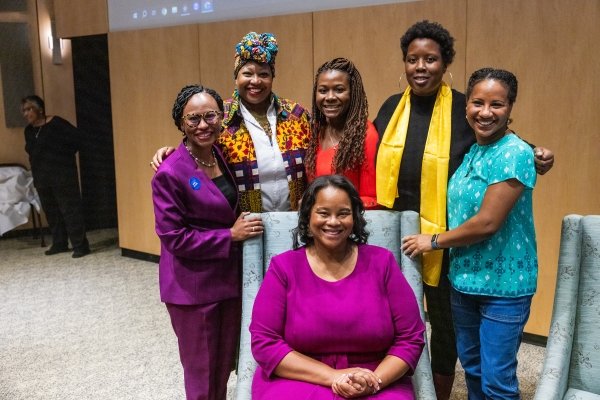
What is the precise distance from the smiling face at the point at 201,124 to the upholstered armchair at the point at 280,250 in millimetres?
328

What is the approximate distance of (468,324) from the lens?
1.97m

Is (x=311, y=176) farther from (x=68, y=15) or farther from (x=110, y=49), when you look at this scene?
(x=68, y=15)

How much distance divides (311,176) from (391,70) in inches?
60.7

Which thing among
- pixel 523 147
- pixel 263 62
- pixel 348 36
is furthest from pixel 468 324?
pixel 348 36

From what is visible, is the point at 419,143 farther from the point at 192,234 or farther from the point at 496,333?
the point at 192,234

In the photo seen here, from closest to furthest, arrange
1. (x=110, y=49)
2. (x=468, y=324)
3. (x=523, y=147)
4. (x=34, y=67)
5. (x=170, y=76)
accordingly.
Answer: (x=523, y=147) → (x=468, y=324) → (x=170, y=76) → (x=110, y=49) → (x=34, y=67)

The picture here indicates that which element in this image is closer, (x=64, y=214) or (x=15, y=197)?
(x=64, y=214)

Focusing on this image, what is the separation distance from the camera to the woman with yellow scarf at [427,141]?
2.08 meters

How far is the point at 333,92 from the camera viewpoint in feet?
7.05

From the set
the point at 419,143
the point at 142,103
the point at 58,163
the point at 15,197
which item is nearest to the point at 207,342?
the point at 419,143

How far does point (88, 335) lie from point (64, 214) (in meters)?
2.22

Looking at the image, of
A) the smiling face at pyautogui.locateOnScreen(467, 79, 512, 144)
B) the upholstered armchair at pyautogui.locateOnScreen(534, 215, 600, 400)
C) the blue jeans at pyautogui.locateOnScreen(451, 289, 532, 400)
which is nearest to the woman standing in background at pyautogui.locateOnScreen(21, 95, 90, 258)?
the blue jeans at pyautogui.locateOnScreen(451, 289, 532, 400)

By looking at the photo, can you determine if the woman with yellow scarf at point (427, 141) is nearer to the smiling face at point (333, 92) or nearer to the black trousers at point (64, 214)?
the smiling face at point (333, 92)

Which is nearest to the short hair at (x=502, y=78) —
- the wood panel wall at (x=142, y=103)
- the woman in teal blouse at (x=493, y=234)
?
the woman in teal blouse at (x=493, y=234)
